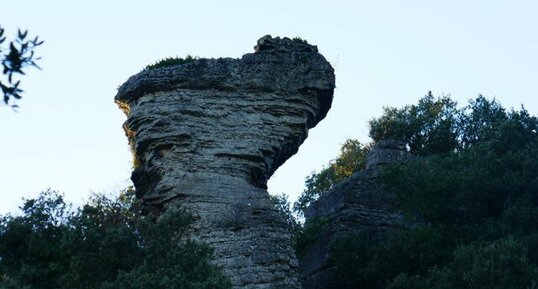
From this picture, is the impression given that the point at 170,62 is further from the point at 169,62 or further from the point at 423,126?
the point at 423,126

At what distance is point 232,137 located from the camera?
25562 mm

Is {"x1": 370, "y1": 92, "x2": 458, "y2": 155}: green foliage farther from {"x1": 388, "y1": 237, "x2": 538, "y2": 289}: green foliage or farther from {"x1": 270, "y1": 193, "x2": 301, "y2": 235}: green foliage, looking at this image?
{"x1": 388, "y1": 237, "x2": 538, "y2": 289}: green foliage

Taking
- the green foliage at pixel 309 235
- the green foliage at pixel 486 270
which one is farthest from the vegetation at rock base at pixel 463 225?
the green foliage at pixel 309 235

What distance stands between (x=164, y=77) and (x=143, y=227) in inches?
296

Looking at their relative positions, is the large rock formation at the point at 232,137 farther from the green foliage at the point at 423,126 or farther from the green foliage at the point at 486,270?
the green foliage at the point at 423,126

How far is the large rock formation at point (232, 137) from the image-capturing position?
23500mm

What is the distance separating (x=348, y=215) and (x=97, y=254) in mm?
12678

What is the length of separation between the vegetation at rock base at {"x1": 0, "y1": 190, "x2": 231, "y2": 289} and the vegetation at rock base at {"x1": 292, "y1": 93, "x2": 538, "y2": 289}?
25.4 ft

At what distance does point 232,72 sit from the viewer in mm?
26609

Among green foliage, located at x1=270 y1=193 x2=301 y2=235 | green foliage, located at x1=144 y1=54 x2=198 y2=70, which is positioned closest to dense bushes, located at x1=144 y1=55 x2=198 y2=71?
green foliage, located at x1=144 y1=54 x2=198 y2=70

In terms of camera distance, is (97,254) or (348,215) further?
(348,215)

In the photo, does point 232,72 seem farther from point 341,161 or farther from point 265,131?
point 341,161

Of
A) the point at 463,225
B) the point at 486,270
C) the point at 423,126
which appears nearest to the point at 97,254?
the point at 486,270

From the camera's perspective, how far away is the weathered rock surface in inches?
1158
